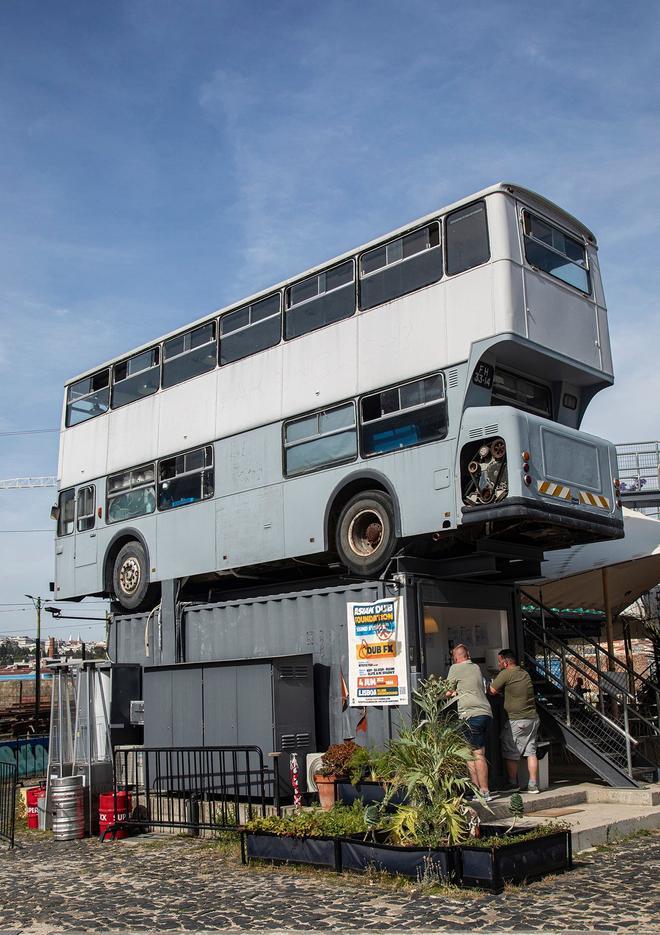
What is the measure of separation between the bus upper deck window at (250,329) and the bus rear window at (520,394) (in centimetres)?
395

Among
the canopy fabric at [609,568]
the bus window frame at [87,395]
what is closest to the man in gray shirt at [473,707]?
the canopy fabric at [609,568]

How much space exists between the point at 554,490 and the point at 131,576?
8.42 meters

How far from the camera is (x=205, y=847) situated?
1113 centimetres

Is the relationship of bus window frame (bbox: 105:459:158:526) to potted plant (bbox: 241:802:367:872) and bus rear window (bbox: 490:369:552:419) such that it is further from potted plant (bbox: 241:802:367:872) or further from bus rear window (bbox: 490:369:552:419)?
potted plant (bbox: 241:802:367:872)

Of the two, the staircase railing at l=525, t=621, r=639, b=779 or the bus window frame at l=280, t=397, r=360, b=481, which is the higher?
the bus window frame at l=280, t=397, r=360, b=481

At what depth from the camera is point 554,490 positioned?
11.9 meters

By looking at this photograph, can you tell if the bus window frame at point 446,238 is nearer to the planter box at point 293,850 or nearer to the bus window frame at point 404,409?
the bus window frame at point 404,409

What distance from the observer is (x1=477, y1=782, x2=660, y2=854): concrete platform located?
997 cm

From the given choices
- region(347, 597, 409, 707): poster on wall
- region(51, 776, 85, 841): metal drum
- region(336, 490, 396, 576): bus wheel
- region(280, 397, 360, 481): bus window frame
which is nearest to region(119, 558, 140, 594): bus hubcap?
region(280, 397, 360, 481): bus window frame

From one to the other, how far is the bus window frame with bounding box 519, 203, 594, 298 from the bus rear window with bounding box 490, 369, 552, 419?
54.4 inches

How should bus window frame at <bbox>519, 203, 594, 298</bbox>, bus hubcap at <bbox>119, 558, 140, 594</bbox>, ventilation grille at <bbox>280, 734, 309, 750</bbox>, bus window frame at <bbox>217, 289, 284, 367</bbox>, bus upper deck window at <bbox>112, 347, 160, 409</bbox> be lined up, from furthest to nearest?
bus upper deck window at <bbox>112, 347, 160, 409</bbox> → bus hubcap at <bbox>119, 558, 140, 594</bbox> → bus window frame at <bbox>217, 289, 284, 367</bbox> → ventilation grille at <bbox>280, 734, 309, 750</bbox> → bus window frame at <bbox>519, 203, 594, 298</bbox>

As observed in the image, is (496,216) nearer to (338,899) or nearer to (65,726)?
(338,899)

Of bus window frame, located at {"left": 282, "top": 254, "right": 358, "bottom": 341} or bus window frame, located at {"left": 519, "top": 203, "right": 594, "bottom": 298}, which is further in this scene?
bus window frame, located at {"left": 282, "top": 254, "right": 358, "bottom": 341}

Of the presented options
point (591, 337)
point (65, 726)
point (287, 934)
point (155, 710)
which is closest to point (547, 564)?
point (591, 337)
